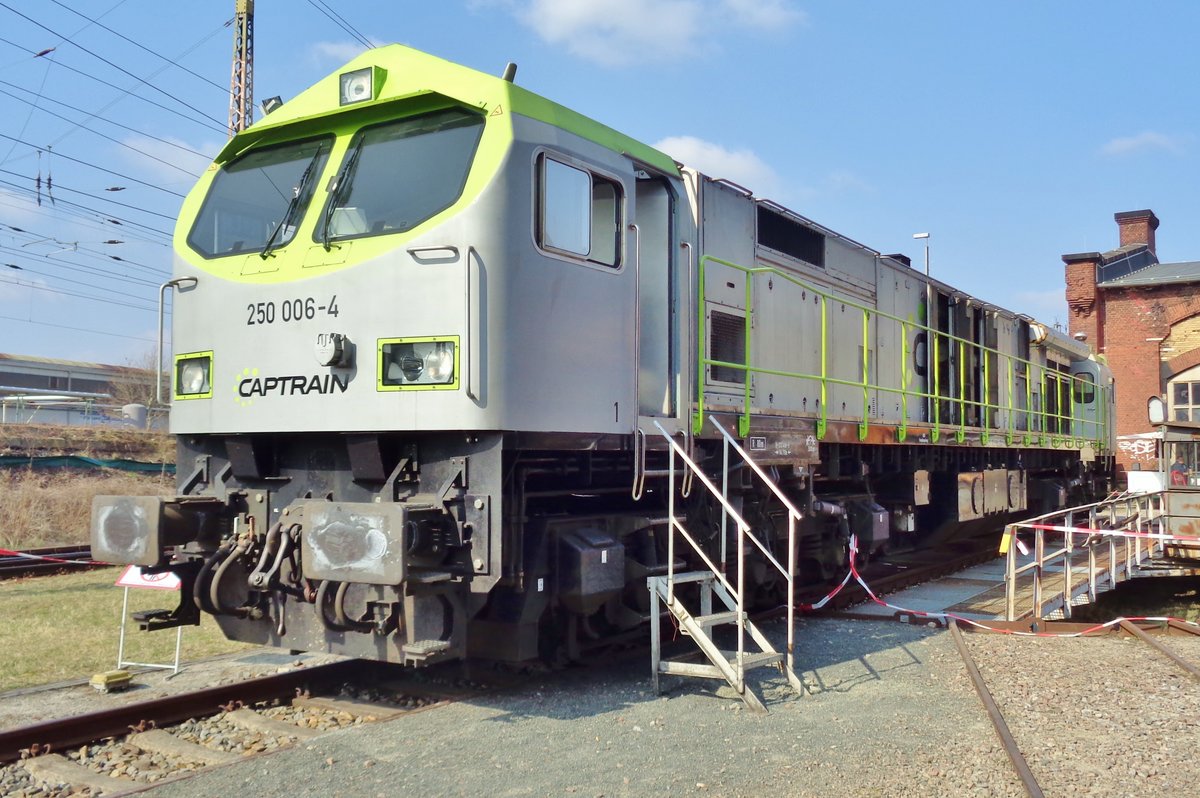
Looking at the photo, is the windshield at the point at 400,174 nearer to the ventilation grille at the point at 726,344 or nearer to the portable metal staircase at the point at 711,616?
the portable metal staircase at the point at 711,616

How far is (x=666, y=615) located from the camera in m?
7.80

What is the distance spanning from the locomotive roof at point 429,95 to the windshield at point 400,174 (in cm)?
15

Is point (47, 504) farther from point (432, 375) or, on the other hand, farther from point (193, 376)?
point (432, 375)

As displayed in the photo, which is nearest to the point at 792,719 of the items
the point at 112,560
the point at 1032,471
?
the point at 112,560

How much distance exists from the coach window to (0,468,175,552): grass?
34.4ft

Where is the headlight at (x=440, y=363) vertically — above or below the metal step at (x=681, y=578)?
above

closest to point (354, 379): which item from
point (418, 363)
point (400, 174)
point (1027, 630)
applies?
point (418, 363)

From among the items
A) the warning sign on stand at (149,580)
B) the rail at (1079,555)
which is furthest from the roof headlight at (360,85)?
the rail at (1079,555)

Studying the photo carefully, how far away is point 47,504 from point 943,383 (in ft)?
45.0

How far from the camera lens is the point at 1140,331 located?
99.1 ft

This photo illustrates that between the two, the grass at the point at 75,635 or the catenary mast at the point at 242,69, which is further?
the catenary mast at the point at 242,69

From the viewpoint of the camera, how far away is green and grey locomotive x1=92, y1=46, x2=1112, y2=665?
17.9 ft

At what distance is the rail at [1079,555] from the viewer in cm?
959

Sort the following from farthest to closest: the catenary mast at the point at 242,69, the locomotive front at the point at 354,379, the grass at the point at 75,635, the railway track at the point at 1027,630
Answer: the catenary mast at the point at 242,69
the grass at the point at 75,635
the locomotive front at the point at 354,379
the railway track at the point at 1027,630
